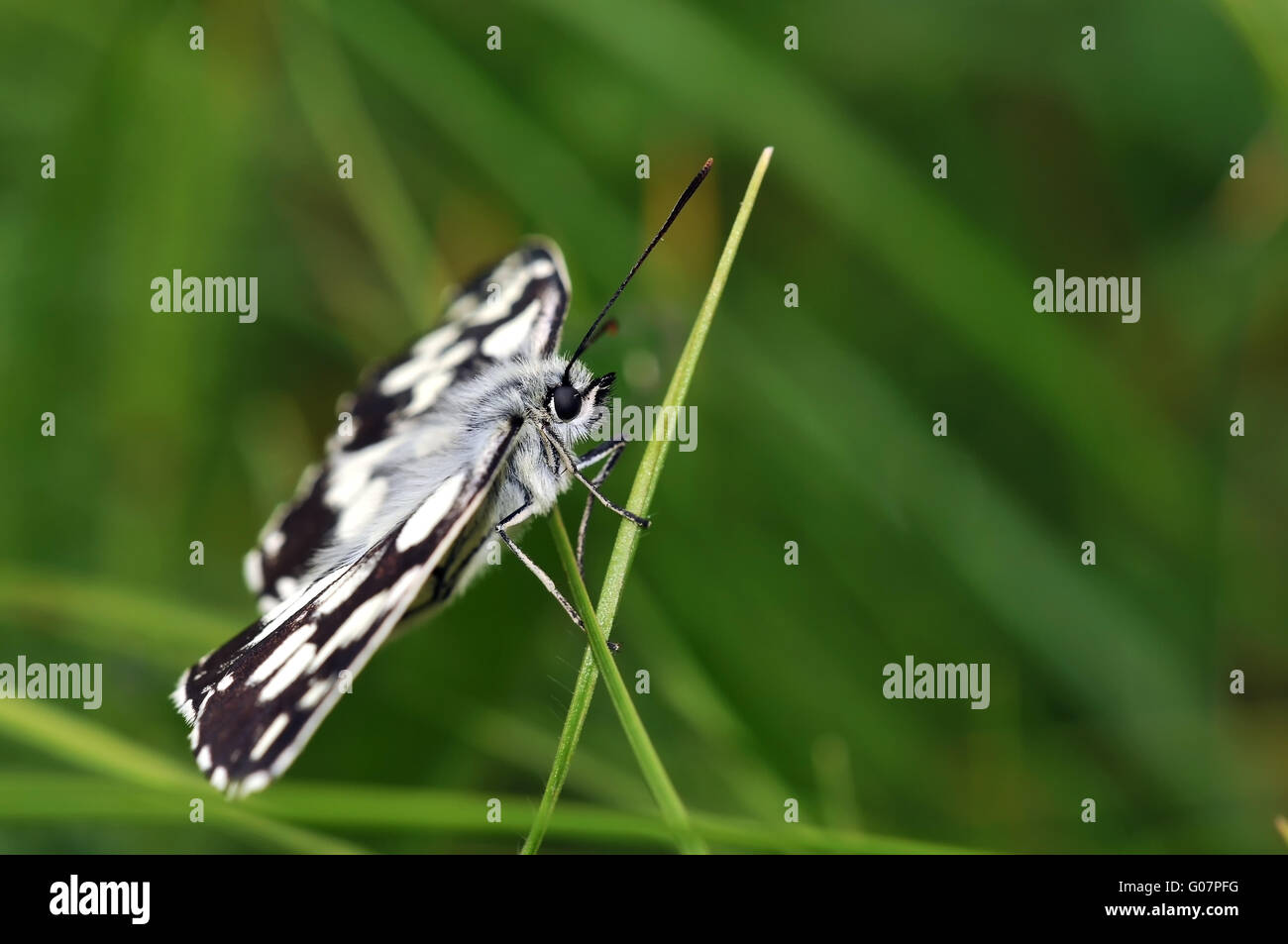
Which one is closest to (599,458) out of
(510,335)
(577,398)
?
(577,398)

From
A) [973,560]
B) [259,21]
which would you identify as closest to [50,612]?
[259,21]

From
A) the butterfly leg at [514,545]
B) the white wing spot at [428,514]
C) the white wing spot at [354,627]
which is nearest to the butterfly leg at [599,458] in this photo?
the butterfly leg at [514,545]

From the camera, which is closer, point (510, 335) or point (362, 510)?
point (362, 510)

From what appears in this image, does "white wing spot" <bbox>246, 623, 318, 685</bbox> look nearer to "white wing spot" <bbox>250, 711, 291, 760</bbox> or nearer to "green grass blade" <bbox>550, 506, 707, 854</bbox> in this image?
"white wing spot" <bbox>250, 711, 291, 760</bbox>

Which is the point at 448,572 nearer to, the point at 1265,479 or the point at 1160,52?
the point at 1265,479

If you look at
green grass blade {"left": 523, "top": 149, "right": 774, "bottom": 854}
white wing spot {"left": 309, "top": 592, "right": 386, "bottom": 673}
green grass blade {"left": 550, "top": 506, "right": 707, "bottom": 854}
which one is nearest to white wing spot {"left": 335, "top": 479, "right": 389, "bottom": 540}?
white wing spot {"left": 309, "top": 592, "right": 386, "bottom": 673}

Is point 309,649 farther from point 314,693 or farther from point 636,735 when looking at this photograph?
→ point 636,735

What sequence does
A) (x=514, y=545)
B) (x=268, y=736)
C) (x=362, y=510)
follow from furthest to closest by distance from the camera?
1. (x=362, y=510)
2. (x=514, y=545)
3. (x=268, y=736)
